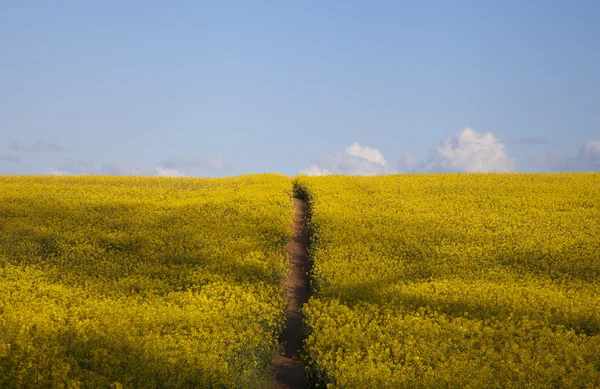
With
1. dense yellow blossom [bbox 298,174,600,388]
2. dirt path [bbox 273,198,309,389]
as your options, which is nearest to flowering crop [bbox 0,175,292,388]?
dirt path [bbox 273,198,309,389]

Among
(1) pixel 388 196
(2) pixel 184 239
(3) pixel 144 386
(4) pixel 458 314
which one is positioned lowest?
(3) pixel 144 386

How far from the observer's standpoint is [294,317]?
23.5 m

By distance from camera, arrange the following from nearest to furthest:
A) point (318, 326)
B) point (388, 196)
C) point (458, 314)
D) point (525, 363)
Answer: point (525, 363)
point (318, 326)
point (458, 314)
point (388, 196)

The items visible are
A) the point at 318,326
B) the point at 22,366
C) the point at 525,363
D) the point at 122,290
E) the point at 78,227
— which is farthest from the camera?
the point at 78,227

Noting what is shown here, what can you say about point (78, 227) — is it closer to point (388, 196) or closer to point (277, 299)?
point (277, 299)

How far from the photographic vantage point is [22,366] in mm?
12234

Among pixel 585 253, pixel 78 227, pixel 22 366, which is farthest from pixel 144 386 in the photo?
pixel 585 253

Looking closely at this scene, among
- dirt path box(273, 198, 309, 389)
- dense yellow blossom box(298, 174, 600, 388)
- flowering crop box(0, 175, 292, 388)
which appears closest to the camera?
flowering crop box(0, 175, 292, 388)

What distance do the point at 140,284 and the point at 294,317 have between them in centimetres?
585

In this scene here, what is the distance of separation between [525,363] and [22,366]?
11401 millimetres

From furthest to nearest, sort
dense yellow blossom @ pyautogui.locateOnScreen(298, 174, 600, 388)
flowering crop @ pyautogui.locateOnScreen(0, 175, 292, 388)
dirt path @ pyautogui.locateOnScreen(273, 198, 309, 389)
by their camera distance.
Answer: dirt path @ pyautogui.locateOnScreen(273, 198, 309, 389) < dense yellow blossom @ pyautogui.locateOnScreen(298, 174, 600, 388) < flowering crop @ pyautogui.locateOnScreen(0, 175, 292, 388)

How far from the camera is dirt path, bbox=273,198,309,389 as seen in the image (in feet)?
63.1

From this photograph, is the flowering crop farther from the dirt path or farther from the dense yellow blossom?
the dense yellow blossom

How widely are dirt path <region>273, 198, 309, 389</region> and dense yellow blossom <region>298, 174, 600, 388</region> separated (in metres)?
1.17
